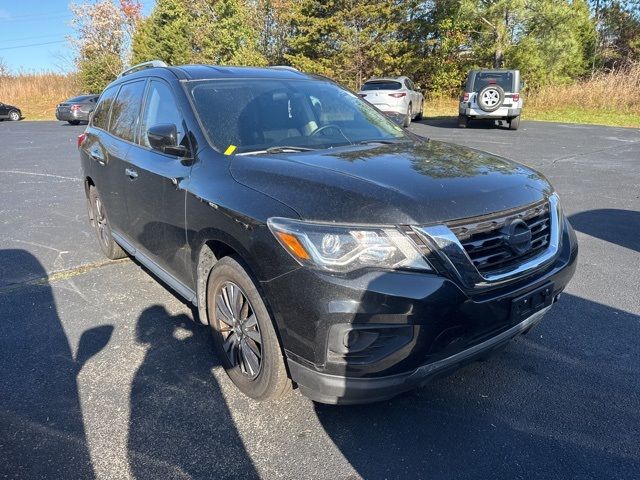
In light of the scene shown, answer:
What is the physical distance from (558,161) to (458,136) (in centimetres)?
516

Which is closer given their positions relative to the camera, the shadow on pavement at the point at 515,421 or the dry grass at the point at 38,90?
the shadow on pavement at the point at 515,421

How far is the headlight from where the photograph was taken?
6.81 ft

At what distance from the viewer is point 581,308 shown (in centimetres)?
376

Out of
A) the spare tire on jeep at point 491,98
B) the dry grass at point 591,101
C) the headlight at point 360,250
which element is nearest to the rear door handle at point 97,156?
the headlight at point 360,250

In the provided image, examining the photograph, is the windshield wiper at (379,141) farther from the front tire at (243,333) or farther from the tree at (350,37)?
the tree at (350,37)

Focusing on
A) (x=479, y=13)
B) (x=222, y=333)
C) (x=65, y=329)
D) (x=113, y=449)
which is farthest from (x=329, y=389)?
(x=479, y=13)

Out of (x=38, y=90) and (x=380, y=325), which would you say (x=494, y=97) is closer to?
(x=380, y=325)

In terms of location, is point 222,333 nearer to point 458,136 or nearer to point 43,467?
point 43,467

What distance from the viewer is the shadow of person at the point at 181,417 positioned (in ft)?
7.48

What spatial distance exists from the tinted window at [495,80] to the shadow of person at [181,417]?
16.1 meters

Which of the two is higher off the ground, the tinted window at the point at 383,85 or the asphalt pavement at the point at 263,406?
the tinted window at the point at 383,85

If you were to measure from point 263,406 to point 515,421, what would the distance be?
1352 millimetres

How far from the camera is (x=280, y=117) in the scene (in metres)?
3.31

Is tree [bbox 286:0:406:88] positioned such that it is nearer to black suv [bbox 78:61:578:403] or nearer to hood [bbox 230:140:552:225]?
black suv [bbox 78:61:578:403]
